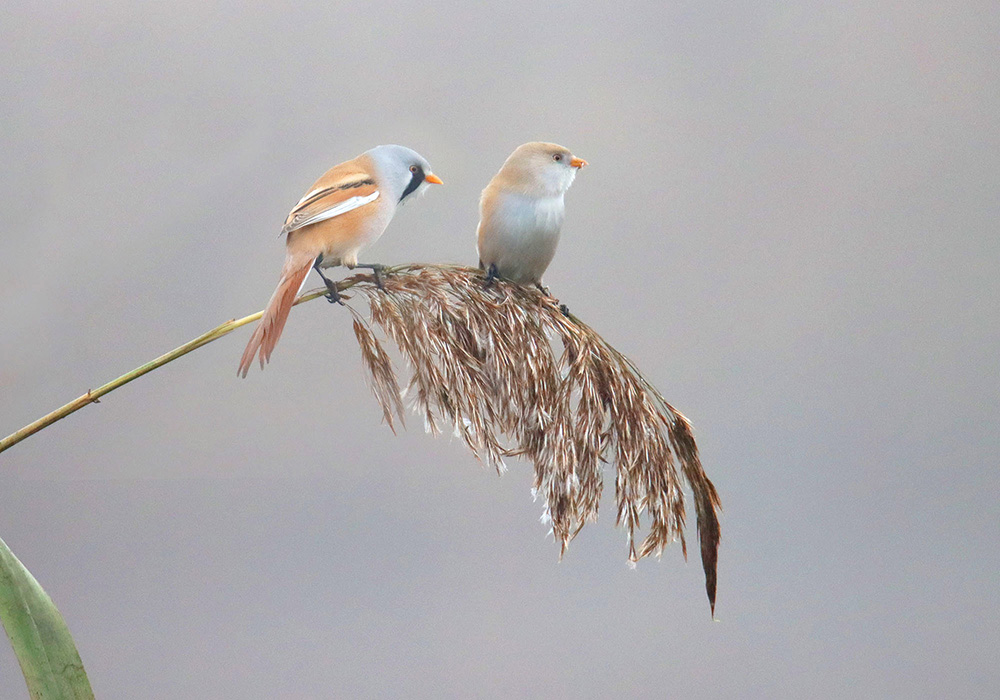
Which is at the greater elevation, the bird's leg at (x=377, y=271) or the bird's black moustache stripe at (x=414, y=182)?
the bird's black moustache stripe at (x=414, y=182)

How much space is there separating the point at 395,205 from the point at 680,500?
31.0 inches

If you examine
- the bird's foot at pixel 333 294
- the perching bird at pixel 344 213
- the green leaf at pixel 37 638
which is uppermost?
the perching bird at pixel 344 213

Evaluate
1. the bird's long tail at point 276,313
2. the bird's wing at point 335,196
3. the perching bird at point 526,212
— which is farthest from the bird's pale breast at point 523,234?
the bird's long tail at point 276,313

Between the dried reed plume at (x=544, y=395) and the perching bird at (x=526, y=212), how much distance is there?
0.64ft

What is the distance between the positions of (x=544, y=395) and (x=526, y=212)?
41 cm

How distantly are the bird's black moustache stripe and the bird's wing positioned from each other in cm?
9

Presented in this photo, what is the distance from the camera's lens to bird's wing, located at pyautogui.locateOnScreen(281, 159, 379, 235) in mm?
1496

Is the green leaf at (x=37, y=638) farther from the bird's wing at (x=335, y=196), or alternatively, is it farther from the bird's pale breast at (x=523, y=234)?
the bird's pale breast at (x=523, y=234)

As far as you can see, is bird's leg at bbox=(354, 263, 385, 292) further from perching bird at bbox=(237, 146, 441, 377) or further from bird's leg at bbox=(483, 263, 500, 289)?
bird's leg at bbox=(483, 263, 500, 289)

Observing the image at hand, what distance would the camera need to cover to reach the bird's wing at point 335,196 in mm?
1496

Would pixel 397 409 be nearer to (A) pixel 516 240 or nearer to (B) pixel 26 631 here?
(A) pixel 516 240

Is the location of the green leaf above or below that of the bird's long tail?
below

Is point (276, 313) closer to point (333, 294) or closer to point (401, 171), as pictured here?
point (333, 294)

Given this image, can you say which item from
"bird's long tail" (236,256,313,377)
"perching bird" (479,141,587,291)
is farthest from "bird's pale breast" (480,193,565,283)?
"bird's long tail" (236,256,313,377)
